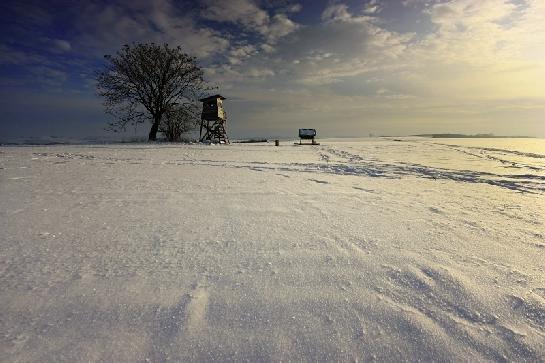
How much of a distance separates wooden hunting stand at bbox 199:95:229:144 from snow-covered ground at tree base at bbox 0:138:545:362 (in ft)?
66.5

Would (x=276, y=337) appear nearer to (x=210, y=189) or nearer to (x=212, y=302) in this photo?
(x=212, y=302)

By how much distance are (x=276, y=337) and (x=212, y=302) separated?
0.46 metres

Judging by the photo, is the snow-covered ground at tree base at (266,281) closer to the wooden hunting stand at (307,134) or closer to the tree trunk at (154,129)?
the tree trunk at (154,129)

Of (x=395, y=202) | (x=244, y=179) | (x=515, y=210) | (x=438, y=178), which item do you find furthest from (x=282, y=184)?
(x=438, y=178)

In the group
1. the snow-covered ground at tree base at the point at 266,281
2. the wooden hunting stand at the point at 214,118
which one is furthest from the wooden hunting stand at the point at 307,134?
the snow-covered ground at tree base at the point at 266,281

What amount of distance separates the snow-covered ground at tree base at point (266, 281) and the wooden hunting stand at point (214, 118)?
66.5 ft

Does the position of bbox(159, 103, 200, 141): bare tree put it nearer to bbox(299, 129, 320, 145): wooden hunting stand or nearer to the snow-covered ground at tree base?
bbox(299, 129, 320, 145): wooden hunting stand

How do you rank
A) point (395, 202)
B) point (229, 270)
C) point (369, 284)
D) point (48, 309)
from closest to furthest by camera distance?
point (48, 309) → point (369, 284) → point (229, 270) → point (395, 202)

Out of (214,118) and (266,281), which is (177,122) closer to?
(214,118)

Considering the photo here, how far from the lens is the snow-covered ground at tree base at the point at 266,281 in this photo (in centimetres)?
140

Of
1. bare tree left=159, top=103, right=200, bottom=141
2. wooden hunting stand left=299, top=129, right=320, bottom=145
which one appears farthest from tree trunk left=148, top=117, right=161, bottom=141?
wooden hunting stand left=299, top=129, right=320, bottom=145

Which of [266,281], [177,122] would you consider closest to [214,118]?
[177,122]

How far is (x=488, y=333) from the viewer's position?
4.92ft

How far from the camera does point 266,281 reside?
1.96m
